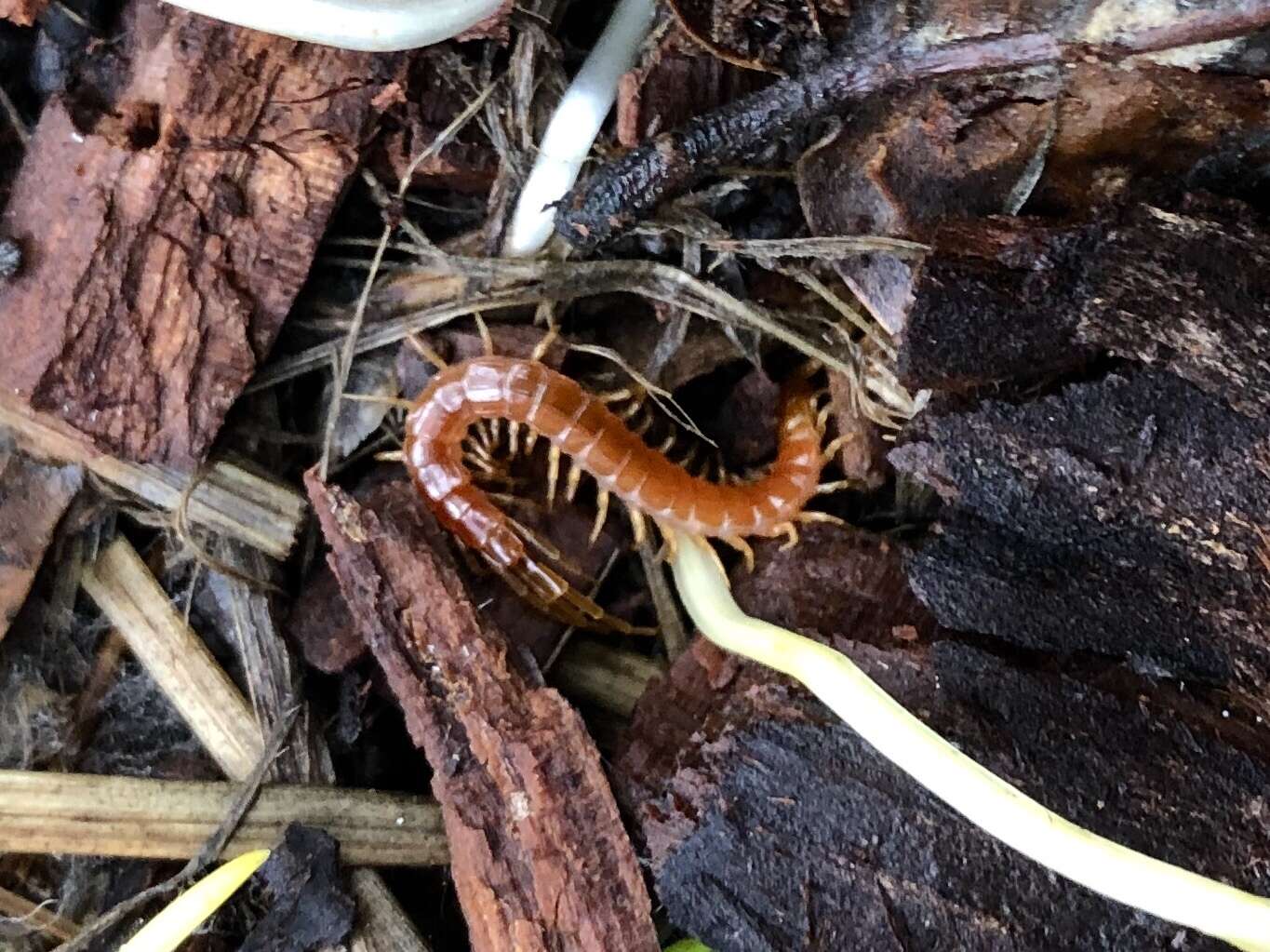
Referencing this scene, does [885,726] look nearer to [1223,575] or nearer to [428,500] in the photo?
[1223,575]

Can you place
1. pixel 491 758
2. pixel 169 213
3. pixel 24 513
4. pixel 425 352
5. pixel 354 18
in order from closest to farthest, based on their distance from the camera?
pixel 354 18
pixel 491 758
pixel 169 213
pixel 24 513
pixel 425 352

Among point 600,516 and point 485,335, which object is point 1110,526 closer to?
point 600,516

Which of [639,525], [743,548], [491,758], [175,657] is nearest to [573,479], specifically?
[639,525]

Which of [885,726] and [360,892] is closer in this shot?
[885,726]

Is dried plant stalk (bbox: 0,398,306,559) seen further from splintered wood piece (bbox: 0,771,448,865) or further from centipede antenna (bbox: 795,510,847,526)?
centipede antenna (bbox: 795,510,847,526)

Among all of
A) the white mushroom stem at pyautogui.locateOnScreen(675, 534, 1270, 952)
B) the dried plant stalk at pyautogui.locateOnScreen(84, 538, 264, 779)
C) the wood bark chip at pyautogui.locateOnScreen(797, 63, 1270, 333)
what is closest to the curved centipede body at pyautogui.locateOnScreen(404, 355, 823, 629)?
the white mushroom stem at pyautogui.locateOnScreen(675, 534, 1270, 952)

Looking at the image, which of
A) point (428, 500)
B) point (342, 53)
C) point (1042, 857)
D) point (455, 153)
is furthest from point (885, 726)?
point (342, 53)
